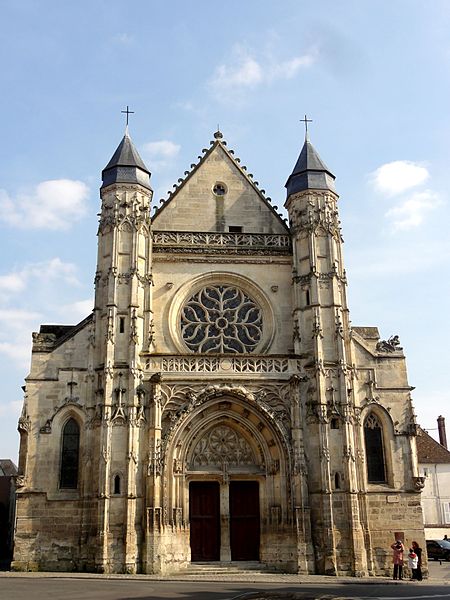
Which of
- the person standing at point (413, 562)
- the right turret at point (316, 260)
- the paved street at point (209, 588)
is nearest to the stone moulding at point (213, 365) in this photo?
the right turret at point (316, 260)

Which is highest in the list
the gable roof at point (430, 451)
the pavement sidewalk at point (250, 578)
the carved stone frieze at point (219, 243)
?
the carved stone frieze at point (219, 243)

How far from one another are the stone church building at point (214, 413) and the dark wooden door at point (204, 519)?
44mm

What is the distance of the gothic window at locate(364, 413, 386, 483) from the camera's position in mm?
20922

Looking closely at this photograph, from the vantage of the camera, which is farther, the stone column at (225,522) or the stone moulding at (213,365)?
the stone moulding at (213,365)

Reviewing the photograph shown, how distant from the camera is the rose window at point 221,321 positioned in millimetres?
22203

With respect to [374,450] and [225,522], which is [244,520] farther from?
[374,450]

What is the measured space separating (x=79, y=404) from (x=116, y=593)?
8.15m

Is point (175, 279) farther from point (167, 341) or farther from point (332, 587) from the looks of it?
point (332, 587)

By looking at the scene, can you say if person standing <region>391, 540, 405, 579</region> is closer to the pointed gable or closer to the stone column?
the stone column

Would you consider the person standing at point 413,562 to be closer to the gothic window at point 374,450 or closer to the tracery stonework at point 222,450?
the gothic window at point 374,450

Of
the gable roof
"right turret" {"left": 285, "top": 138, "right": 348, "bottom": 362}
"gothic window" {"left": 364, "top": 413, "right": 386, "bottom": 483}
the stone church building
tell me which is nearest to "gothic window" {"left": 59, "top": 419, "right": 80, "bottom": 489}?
the stone church building

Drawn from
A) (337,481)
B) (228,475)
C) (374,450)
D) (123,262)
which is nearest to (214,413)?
(228,475)

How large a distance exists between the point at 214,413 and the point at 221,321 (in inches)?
132

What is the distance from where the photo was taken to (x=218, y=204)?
24.4 m
